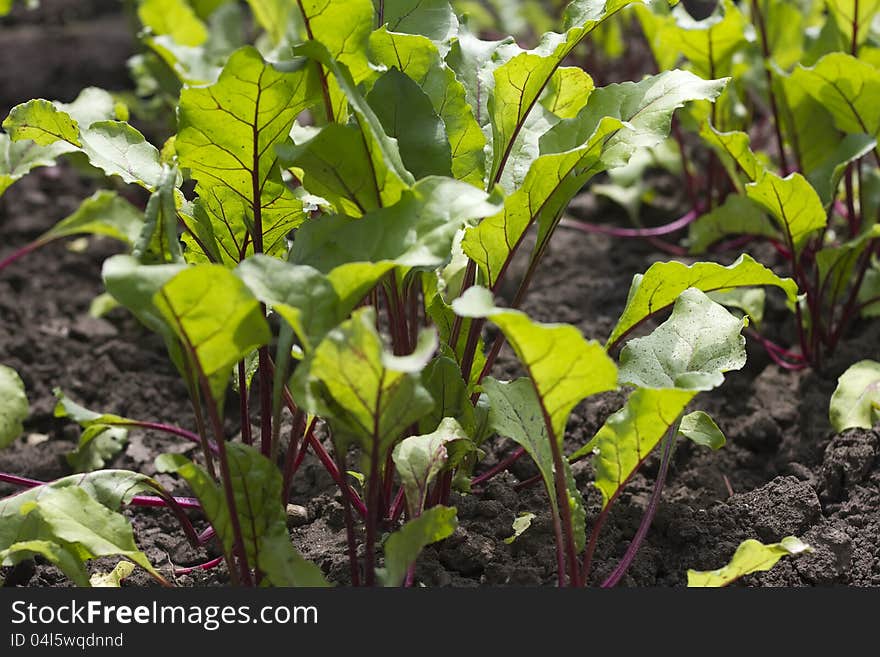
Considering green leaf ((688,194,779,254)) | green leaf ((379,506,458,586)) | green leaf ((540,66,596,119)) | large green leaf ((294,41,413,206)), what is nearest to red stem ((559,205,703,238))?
green leaf ((688,194,779,254))

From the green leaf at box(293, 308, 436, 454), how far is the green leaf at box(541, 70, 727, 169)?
0.53m

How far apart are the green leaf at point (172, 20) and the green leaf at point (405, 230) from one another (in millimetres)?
1723

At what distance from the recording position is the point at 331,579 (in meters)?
1.59

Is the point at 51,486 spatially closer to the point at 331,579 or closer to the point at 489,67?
the point at 331,579

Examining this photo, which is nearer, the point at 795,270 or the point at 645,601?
the point at 645,601

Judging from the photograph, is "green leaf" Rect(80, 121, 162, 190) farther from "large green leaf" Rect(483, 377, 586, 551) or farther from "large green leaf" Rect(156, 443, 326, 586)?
"large green leaf" Rect(483, 377, 586, 551)

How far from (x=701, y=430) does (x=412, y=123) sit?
668 mm

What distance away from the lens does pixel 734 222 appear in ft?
7.88

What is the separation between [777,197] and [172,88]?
1733mm

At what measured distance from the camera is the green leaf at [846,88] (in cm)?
207

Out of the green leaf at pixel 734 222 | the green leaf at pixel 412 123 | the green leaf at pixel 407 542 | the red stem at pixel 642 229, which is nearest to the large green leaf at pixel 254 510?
the green leaf at pixel 407 542

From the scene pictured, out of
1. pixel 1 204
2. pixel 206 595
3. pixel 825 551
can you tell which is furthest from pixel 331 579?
pixel 1 204

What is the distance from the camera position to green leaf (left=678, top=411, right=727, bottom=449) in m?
1.62

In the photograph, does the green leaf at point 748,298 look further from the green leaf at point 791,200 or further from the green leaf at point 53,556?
the green leaf at point 53,556
